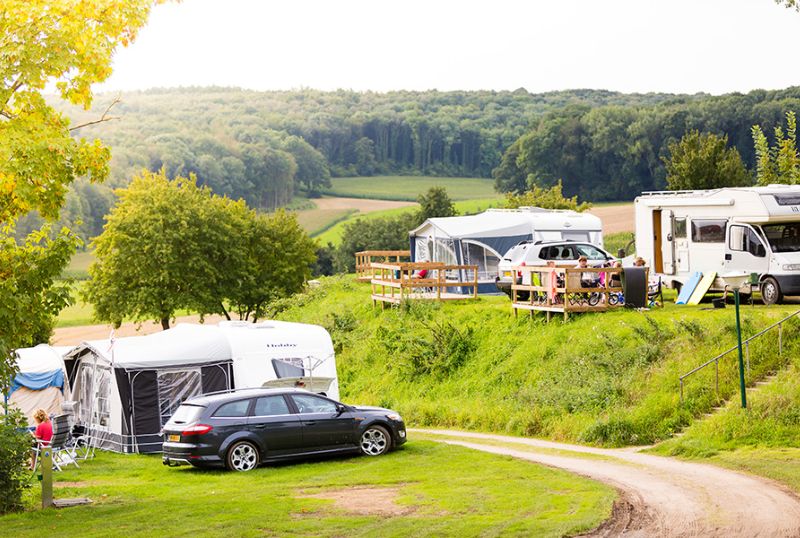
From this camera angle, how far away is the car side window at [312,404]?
20047 mm

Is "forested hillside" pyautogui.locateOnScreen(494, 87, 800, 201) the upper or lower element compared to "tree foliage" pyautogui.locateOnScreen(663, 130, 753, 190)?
upper

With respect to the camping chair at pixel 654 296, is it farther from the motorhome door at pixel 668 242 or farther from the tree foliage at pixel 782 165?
the tree foliage at pixel 782 165

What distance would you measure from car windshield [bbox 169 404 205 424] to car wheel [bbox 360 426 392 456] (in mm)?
3098

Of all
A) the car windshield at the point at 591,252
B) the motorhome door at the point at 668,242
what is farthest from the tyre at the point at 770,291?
the car windshield at the point at 591,252

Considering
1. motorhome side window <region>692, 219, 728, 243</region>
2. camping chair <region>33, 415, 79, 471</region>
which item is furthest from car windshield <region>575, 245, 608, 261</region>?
camping chair <region>33, 415, 79, 471</region>

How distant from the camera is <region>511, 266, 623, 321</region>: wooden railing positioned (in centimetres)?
2834

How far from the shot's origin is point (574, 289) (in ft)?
93.1

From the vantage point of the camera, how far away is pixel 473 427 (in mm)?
26641

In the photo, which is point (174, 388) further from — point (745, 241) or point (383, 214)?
point (383, 214)

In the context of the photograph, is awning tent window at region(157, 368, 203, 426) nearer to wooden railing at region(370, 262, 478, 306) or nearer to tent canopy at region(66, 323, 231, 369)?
tent canopy at region(66, 323, 231, 369)

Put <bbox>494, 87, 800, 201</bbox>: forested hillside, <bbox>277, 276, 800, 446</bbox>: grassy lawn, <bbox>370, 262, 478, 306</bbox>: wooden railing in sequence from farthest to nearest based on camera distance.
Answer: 1. <bbox>494, 87, 800, 201</bbox>: forested hillside
2. <bbox>370, 262, 478, 306</bbox>: wooden railing
3. <bbox>277, 276, 800, 446</bbox>: grassy lawn

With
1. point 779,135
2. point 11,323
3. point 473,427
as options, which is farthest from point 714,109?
point 11,323

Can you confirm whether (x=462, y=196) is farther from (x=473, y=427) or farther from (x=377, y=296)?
(x=473, y=427)

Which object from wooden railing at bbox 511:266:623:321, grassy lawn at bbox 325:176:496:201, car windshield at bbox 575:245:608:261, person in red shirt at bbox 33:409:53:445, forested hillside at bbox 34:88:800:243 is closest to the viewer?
person in red shirt at bbox 33:409:53:445
